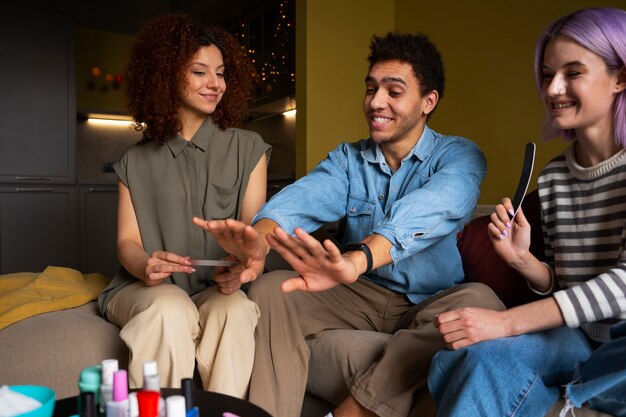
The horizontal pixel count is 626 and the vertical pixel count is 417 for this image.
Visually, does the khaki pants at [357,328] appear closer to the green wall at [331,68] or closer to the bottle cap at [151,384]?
the bottle cap at [151,384]

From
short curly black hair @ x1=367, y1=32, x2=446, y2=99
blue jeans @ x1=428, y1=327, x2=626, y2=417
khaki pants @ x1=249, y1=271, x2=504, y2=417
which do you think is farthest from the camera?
short curly black hair @ x1=367, y1=32, x2=446, y2=99

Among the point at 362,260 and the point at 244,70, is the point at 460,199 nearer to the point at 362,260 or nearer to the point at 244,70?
the point at 362,260

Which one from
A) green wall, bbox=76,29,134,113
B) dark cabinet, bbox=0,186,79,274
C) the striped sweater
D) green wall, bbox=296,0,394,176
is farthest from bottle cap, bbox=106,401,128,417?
green wall, bbox=76,29,134,113

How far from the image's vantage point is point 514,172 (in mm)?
3213

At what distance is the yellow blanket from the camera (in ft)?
6.26

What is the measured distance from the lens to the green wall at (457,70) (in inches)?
124

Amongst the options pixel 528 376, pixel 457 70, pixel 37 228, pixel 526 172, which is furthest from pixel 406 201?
pixel 37 228

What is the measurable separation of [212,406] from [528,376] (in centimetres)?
63

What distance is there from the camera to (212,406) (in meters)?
1.03

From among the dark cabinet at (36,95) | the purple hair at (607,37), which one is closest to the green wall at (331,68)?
the dark cabinet at (36,95)

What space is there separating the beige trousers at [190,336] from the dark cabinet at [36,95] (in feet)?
12.0

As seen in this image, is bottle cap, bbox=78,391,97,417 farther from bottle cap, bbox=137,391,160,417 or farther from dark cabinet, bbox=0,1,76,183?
dark cabinet, bbox=0,1,76,183

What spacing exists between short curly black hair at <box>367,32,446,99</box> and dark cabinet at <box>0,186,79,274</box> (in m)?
3.82

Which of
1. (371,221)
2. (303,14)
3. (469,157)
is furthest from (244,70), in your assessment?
(303,14)
